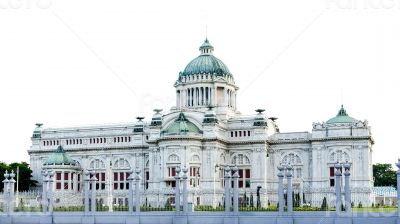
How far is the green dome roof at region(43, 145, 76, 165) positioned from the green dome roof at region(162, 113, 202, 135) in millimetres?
17929

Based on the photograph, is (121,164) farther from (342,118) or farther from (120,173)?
(342,118)

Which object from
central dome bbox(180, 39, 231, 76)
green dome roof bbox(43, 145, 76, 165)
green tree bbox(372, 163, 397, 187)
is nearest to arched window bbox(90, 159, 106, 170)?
green dome roof bbox(43, 145, 76, 165)

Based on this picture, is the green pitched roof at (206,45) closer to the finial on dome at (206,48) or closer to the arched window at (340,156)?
the finial on dome at (206,48)

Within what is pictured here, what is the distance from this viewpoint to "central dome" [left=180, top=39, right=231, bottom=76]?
311 ft

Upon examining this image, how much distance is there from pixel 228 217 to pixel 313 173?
4635 centimetres

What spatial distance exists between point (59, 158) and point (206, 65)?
25.7 m

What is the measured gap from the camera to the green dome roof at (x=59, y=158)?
93875mm

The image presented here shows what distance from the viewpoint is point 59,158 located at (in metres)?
94.7

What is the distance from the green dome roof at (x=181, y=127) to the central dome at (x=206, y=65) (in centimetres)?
1017

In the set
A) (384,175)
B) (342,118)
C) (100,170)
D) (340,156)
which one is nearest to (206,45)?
(342,118)

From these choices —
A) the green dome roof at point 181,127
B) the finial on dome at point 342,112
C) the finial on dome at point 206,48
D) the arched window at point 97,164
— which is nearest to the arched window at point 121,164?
the arched window at point 97,164

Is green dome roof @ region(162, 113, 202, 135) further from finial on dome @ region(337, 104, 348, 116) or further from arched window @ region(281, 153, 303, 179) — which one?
finial on dome @ region(337, 104, 348, 116)

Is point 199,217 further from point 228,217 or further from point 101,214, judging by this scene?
point 101,214

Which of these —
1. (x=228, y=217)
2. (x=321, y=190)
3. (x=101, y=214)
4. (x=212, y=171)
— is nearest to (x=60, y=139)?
(x=212, y=171)
